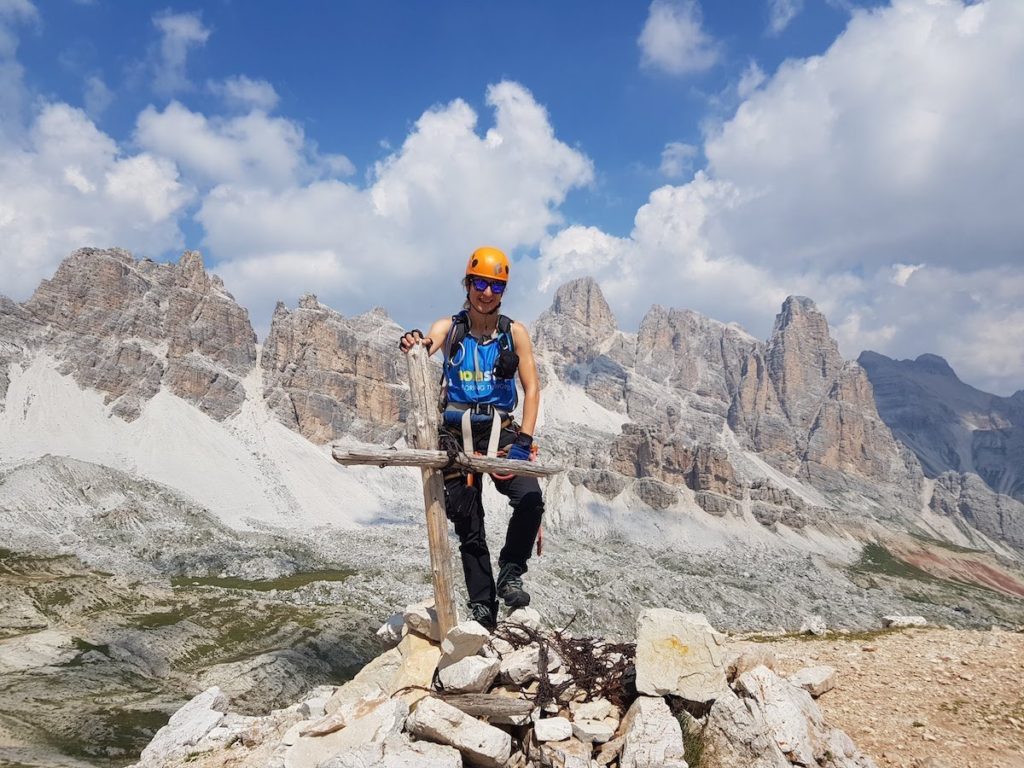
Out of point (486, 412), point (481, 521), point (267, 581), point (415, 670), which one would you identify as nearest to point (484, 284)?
point (486, 412)

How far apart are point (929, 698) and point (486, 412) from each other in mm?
8698

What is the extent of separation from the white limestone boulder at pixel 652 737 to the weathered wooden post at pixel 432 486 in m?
3.19

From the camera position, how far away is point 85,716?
2667 inches

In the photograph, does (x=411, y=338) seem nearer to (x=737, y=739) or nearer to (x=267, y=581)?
(x=737, y=739)

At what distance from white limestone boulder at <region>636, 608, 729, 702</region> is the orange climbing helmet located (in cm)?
604

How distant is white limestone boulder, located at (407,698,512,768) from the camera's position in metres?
7.83

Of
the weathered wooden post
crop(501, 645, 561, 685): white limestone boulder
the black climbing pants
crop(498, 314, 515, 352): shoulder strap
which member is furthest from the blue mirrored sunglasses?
crop(501, 645, 561, 685): white limestone boulder

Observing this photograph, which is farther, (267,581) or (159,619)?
(267,581)

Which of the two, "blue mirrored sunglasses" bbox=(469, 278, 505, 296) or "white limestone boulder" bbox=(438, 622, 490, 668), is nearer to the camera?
"white limestone boulder" bbox=(438, 622, 490, 668)

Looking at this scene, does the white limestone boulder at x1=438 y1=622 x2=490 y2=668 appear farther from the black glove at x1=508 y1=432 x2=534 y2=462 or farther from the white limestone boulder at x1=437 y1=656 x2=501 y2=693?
the black glove at x1=508 y1=432 x2=534 y2=462

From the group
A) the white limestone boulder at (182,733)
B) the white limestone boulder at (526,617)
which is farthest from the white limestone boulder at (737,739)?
the white limestone boulder at (182,733)

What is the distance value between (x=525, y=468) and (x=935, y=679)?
27.2 feet

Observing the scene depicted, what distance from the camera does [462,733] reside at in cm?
793

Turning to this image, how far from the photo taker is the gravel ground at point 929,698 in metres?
8.28
